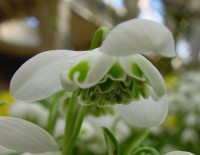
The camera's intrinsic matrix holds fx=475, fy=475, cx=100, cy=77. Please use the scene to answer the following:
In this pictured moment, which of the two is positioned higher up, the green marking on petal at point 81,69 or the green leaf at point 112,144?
the green marking on petal at point 81,69

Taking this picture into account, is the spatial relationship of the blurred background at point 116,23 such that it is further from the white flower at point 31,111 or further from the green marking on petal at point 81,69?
the white flower at point 31,111

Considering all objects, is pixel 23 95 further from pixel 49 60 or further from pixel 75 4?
pixel 75 4

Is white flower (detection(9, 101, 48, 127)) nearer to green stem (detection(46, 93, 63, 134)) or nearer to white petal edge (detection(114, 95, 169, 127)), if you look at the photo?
green stem (detection(46, 93, 63, 134))

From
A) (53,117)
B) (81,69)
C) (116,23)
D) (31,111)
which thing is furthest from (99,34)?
(116,23)

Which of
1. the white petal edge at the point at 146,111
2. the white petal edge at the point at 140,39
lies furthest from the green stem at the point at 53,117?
the white petal edge at the point at 140,39

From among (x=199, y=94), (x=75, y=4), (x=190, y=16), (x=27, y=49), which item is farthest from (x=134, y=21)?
(x=27, y=49)

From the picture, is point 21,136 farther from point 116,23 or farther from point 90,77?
point 116,23
